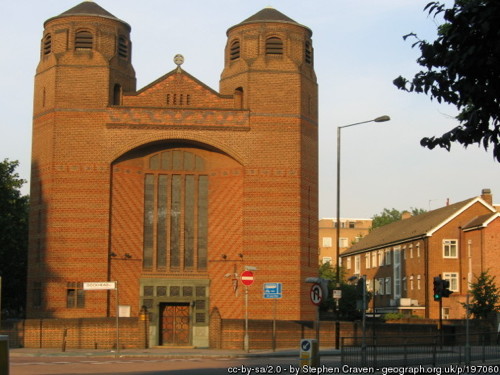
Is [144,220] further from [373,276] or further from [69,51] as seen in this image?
[373,276]

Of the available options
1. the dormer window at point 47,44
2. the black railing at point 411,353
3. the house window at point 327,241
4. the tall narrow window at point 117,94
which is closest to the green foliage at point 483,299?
the tall narrow window at point 117,94

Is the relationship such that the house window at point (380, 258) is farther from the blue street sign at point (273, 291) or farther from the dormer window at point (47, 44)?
the blue street sign at point (273, 291)

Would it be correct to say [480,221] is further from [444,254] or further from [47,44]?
[47,44]

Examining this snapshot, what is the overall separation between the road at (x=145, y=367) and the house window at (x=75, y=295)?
9.90 meters

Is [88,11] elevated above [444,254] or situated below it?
above

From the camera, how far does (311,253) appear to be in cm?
4588

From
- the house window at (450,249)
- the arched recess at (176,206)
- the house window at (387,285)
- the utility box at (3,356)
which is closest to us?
Result: the utility box at (3,356)

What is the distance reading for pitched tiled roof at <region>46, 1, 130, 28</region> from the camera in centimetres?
4578

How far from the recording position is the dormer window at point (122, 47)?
46594 millimetres

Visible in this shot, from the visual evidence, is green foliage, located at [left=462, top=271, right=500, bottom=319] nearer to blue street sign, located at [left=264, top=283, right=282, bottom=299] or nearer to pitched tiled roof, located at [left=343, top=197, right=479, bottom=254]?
pitched tiled roof, located at [left=343, top=197, right=479, bottom=254]

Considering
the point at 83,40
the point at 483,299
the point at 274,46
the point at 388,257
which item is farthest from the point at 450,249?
the point at 83,40

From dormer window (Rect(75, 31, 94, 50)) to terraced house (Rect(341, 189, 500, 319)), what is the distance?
103 ft

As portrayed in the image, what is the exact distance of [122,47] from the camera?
46875mm

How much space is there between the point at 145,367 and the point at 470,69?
696 inches
